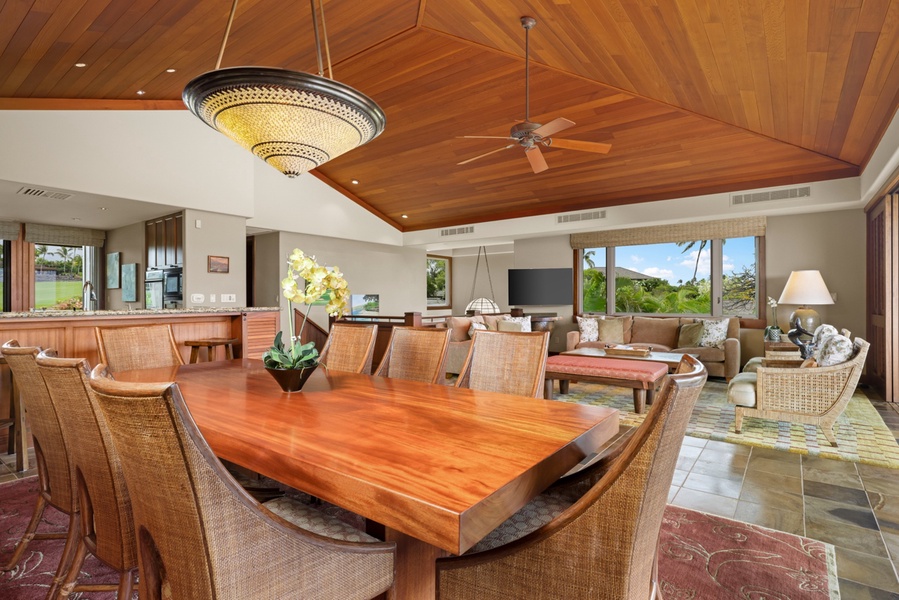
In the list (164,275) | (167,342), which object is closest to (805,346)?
(167,342)

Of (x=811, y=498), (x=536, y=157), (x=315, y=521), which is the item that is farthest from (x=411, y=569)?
(x=536, y=157)

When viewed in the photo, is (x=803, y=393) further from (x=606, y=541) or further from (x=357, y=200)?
(x=357, y=200)

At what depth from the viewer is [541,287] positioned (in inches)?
330

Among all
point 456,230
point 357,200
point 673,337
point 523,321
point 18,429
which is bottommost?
point 18,429

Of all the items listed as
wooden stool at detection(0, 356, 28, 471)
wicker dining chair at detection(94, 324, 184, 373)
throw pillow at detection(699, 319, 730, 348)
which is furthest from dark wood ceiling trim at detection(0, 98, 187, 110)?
throw pillow at detection(699, 319, 730, 348)

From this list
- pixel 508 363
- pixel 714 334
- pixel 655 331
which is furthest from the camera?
pixel 655 331

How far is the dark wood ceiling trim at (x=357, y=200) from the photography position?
8.21m

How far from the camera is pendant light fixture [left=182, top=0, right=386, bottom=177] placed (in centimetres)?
171

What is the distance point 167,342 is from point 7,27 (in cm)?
235

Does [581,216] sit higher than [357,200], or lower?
lower

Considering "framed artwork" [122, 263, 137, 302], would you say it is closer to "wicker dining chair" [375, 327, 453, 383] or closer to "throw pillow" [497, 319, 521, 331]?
"throw pillow" [497, 319, 521, 331]

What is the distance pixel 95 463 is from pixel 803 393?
4219 millimetres

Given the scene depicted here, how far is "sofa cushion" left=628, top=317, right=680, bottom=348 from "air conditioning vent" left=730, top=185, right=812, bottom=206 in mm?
1802

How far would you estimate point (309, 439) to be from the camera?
1268mm
